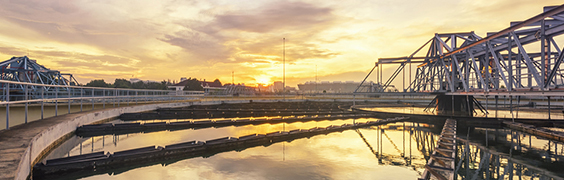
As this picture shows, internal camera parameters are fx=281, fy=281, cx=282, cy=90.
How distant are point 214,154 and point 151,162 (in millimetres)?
1789

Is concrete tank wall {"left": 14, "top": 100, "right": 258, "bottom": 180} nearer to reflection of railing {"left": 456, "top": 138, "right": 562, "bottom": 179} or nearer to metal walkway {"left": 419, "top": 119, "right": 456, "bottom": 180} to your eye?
metal walkway {"left": 419, "top": 119, "right": 456, "bottom": 180}

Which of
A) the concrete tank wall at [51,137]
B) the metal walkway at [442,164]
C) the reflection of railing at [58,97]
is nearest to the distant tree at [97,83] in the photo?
the reflection of railing at [58,97]

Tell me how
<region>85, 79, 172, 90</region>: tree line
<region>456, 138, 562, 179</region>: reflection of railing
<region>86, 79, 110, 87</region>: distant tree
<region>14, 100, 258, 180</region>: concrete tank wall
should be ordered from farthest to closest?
<region>86, 79, 110, 87</region>: distant tree, <region>85, 79, 172, 90</region>: tree line, <region>456, 138, 562, 179</region>: reflection of railing, <region>14, 100, 258, 180</region>: concrete tank wall

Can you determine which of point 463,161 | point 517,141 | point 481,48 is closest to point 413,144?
point 463,161

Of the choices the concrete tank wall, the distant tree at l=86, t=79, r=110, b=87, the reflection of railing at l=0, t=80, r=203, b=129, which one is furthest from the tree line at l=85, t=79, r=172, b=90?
the concrete tank wall

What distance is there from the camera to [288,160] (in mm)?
8094

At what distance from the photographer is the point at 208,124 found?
14797 millimetres

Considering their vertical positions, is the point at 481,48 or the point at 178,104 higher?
the point at 481,48

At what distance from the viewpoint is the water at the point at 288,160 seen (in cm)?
677

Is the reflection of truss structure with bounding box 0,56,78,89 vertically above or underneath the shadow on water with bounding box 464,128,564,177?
above

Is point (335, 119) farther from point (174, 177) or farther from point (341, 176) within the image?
point (174, 177)

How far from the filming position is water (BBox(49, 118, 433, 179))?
6.77 m

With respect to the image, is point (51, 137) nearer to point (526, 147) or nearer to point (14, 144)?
point (14, 144)

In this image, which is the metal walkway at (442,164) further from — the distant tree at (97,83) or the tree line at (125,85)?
the distant tree at (97,83)
